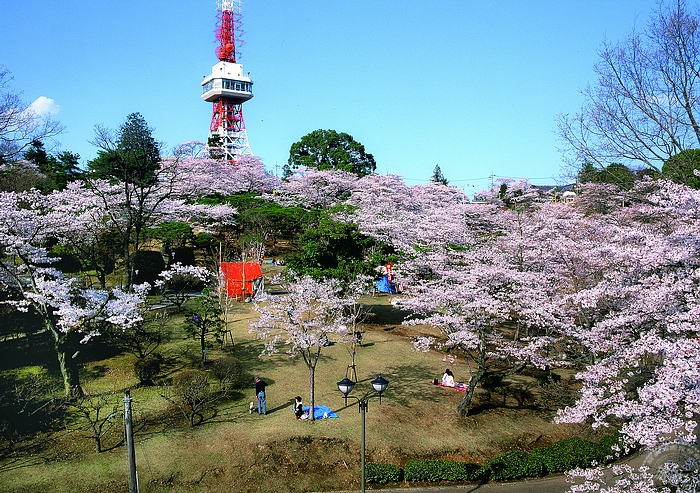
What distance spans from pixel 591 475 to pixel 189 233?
2688 centimetres

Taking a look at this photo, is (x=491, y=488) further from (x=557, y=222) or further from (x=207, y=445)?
(x=557, y=222)

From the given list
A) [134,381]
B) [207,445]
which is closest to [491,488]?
[207,445]

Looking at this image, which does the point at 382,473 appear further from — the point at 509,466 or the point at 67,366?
the point at 67,366

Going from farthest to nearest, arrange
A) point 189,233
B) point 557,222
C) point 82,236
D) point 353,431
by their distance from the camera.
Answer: point 189,233 → point 82,236 → point 557,222 → point 353,431

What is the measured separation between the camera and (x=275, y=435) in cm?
1303

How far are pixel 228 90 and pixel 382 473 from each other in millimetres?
63238

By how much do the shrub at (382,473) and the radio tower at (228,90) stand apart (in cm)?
5765

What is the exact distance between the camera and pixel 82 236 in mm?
22234

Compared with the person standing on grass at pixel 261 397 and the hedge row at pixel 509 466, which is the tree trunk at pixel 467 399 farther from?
the person standing on grass at pixel 261 397

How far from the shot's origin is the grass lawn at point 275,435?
11102 mm

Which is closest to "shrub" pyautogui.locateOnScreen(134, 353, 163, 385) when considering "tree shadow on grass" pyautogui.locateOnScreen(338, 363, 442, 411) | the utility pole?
"tree shadow on grass" pyautogui.locateOnScreen(338, 363, 442, 411)

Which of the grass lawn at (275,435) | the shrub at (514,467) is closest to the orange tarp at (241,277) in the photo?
the grass lawn at (275,435)

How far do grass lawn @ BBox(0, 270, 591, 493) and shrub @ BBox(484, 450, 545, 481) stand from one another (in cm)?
74

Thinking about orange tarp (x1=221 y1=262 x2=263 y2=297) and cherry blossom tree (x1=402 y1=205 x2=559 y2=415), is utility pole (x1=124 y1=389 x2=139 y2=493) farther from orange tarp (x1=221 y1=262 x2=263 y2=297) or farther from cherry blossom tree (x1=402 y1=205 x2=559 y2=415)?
orange tarp (x1=221 y1=262 x2=263 y2=297)
